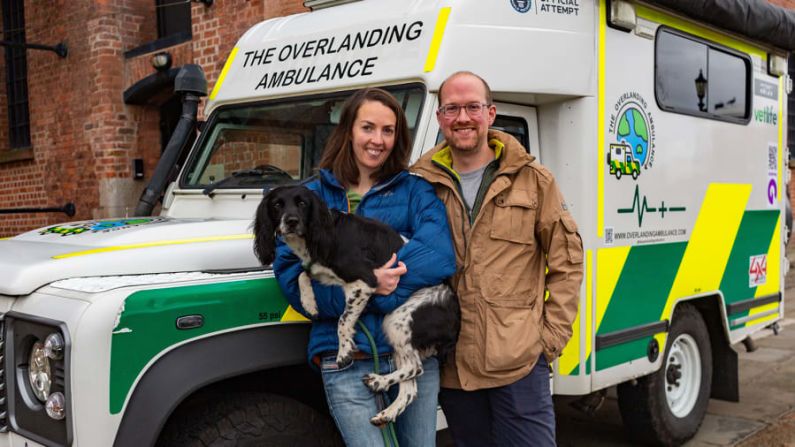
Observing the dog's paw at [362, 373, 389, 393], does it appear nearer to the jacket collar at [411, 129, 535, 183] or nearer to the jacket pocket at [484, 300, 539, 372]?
the jacket pocket at [484, 300, 539, 372]

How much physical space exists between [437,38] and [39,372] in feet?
7.08

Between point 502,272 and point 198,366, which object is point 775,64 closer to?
point 502,272

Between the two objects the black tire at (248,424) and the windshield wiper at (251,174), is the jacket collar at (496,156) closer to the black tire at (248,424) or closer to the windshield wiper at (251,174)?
the black tire at (248,424)

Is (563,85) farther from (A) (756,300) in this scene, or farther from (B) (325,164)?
(A) (756,300)

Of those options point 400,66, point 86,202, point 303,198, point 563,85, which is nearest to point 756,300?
point 563,85

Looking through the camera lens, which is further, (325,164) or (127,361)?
(325,164)

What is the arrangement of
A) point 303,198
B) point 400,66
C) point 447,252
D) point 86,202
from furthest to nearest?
point 86,202
point 400,66
point 447,252
point 303,198

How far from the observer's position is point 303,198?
2.32 metres

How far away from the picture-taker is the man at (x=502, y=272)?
8.63 ft

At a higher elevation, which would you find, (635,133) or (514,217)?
(635,133)

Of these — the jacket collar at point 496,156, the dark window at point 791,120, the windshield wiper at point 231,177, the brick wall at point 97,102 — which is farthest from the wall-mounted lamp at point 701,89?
the dark window at point 791,120

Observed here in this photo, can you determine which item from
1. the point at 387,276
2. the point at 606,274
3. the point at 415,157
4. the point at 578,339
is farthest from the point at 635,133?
the point at 387,276

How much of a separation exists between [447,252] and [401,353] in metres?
0.36

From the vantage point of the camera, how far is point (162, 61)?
368 inches
